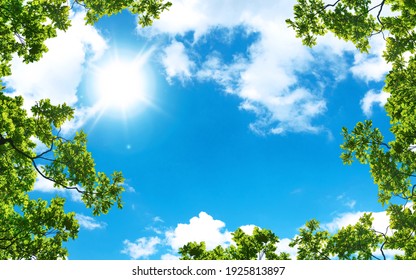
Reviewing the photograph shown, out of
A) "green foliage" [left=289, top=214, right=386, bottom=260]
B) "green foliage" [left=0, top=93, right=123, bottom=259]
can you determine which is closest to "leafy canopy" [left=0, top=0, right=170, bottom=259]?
"green foliage" [left=0, top=93, right=123, bottom=259]

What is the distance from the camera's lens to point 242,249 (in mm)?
13602

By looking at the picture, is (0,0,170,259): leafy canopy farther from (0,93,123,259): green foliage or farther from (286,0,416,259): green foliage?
(286,0,416,259): green foliage

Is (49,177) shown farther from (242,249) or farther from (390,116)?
(390,116)

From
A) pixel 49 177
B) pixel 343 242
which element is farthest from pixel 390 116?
pixel 49 177

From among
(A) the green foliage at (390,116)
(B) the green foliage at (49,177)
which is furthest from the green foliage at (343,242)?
(B) the green foliage at (49,177)

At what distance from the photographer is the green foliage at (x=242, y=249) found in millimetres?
13594

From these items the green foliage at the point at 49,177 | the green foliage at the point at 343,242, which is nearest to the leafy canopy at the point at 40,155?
the green foliage at the point at 49,177

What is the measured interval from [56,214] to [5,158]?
2721 mm

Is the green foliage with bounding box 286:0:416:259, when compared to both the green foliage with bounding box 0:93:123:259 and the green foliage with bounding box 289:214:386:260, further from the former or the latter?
the green foliage with bounding box 0:93:123:259

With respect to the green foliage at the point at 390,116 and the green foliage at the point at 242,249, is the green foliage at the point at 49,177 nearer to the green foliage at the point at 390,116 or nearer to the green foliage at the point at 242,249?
the green foliage at the point at 242,249

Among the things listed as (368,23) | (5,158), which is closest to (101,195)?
(5,158)

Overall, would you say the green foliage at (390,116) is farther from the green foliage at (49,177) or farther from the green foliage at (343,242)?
the green foliage at (49,177)

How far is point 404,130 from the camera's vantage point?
501 inches

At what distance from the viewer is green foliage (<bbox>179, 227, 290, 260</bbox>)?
13.6 metres
